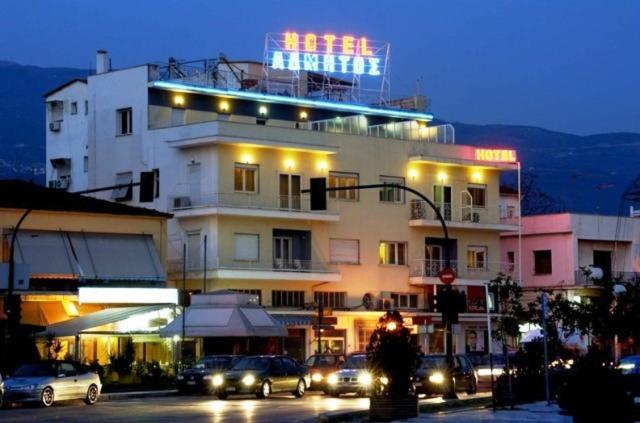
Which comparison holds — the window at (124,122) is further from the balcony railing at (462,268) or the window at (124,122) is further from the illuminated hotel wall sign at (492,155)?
the illuminated hotel wall sign at (492,155)

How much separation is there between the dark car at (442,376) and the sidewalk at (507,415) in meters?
9.50

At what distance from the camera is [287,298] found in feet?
238

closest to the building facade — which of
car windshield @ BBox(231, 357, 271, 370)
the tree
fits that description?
car windshield @ BBox(231, 357, 271, 370)

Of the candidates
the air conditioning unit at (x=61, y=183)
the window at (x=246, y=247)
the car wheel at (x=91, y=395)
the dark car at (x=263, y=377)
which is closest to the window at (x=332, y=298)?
the window at (x=246, y=247)

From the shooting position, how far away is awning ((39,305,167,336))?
57.9 m

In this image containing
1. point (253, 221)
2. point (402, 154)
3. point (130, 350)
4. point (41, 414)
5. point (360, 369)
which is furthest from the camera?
point (402, 154)

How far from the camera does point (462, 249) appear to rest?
3169 inches

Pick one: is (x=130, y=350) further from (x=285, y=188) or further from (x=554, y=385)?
(x=554, y=385)

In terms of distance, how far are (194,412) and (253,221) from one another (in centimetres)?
3251

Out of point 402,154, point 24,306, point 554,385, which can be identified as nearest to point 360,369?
point 554,385

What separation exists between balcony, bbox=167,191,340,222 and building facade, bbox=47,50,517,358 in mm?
80

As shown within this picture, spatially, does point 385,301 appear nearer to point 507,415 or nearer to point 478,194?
point 478,194

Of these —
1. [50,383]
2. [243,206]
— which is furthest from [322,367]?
[243,206]

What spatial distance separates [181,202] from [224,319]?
476 inches
